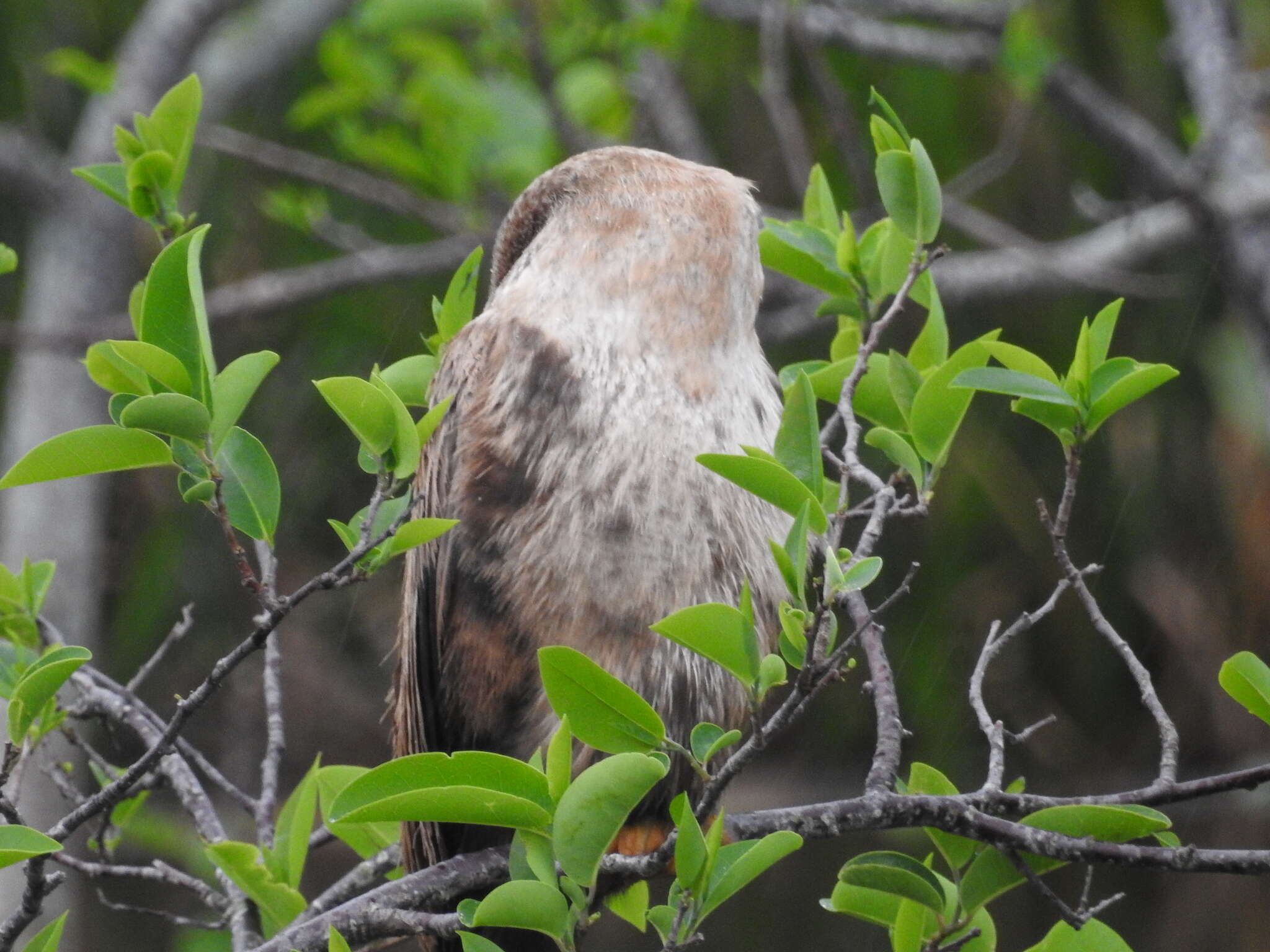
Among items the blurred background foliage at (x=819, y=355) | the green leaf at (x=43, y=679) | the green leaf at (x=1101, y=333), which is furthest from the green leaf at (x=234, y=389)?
the blurred background foliage at (x=819, y=355)

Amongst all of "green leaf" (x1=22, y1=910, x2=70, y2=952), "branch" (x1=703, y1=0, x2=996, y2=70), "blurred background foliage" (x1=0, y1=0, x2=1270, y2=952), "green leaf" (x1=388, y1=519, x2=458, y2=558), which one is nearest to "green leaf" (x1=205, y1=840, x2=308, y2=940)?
"green leaf" (x1=22, y1=910, x2=70, y2=952)

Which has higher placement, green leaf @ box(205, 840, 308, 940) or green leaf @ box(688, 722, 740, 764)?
green leaf @ box(688, 722, 740, 764)

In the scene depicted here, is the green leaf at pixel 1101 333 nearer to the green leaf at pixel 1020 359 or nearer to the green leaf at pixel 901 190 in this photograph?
the green leaf at pixel 1020 359

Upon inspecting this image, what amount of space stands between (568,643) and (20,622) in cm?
80

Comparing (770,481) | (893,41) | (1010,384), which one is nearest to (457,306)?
(770,481)

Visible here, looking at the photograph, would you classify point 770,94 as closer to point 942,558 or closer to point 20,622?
point 942,558

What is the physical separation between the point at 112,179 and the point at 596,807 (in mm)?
1151

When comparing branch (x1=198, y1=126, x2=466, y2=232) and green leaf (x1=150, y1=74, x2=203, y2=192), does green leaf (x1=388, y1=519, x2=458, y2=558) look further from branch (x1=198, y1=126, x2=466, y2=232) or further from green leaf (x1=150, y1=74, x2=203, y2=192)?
branch (x1=198, y1=126, x2=466, y2=232)

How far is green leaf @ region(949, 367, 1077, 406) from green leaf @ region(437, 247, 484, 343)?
2.68 feet

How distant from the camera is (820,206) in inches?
85.3

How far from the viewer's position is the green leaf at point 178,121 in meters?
1.87

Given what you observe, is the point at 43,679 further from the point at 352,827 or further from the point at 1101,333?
the point at 1101,333

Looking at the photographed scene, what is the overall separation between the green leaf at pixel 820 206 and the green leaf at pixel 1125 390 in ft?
1.83

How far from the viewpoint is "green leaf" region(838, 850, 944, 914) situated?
1.60m
